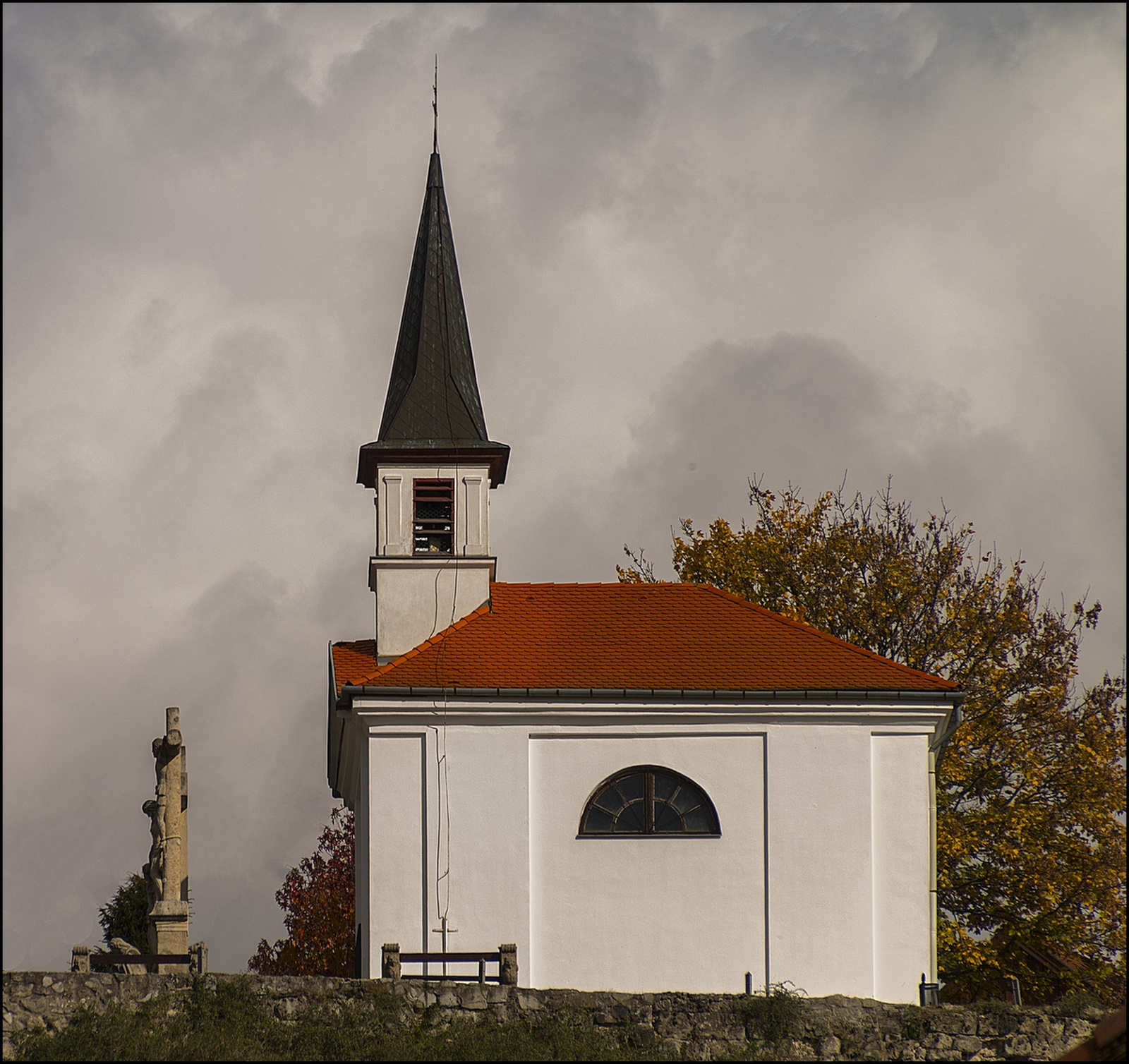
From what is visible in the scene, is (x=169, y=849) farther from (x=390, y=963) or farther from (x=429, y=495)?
(x=429, y=495)

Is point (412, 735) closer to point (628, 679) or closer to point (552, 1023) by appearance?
point (628, 679)

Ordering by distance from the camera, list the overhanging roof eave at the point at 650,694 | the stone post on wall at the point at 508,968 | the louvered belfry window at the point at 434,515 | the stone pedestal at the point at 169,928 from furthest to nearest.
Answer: the louvered belfry window at the point at 434,515 → the overhanging roof eave at the point at 650,694 → the stone post on wall at the point at 508,968 → the stone pedestal at the point at 169,928

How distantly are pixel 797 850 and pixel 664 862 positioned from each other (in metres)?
1.77

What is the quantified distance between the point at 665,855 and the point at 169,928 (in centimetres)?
631

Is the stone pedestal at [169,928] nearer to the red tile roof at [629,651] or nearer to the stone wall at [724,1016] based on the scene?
the stone wall at [724,1016]

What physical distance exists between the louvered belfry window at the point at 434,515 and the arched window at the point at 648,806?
5136mm

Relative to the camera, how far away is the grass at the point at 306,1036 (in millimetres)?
15836

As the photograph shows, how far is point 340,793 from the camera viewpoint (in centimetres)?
2702

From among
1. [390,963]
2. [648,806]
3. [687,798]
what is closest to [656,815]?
[648,806]

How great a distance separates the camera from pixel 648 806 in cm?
2084

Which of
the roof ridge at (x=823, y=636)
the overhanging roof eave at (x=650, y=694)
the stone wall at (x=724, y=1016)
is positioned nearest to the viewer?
the stone wall at (x=724, y=1016)

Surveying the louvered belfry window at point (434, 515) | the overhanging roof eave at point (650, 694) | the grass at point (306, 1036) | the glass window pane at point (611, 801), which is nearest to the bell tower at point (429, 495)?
the louvered belfry window at point (434, 515)

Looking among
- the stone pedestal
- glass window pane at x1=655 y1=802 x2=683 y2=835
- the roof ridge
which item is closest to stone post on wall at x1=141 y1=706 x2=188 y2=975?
the stone pedestal

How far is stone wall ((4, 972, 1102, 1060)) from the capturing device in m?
17.1
